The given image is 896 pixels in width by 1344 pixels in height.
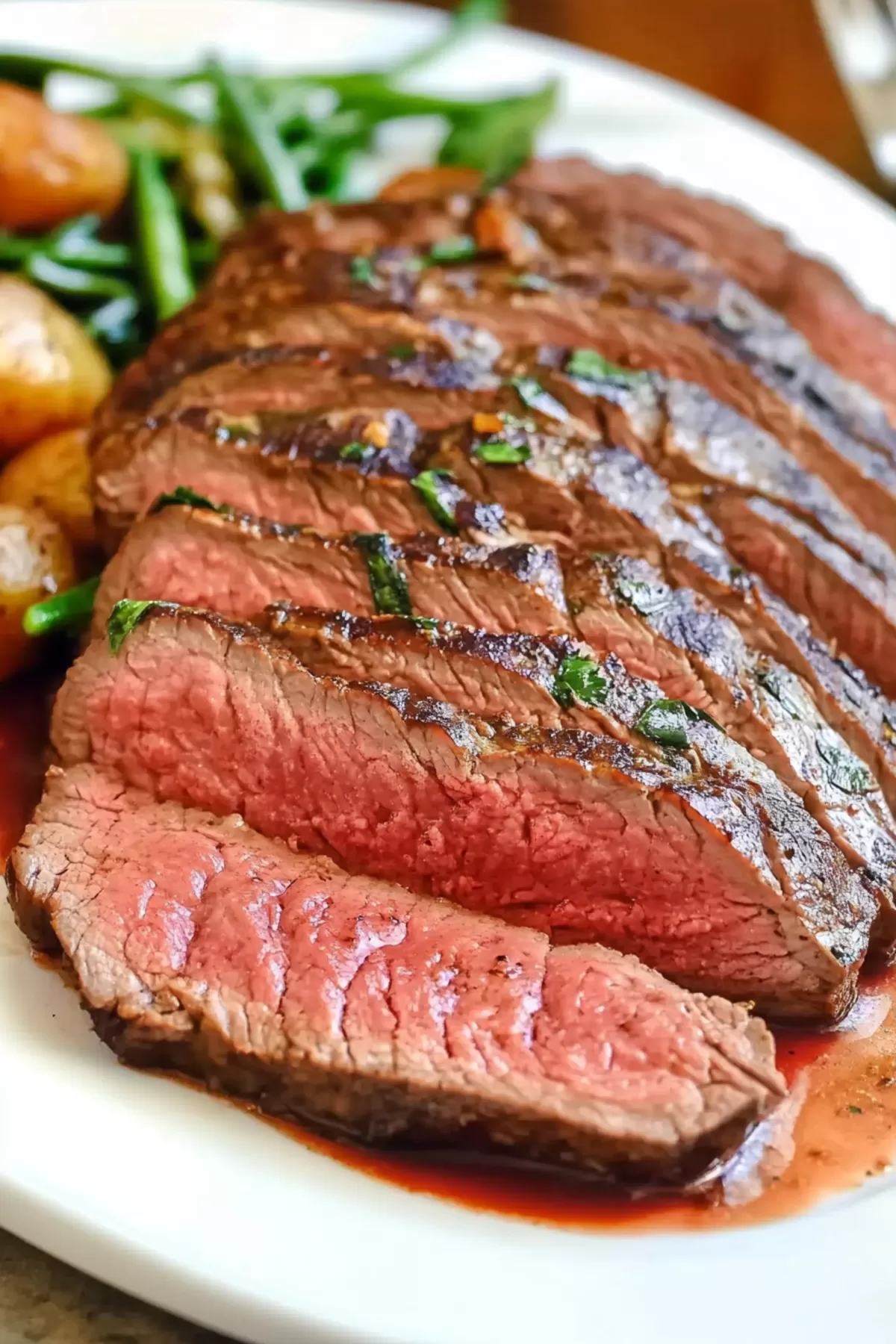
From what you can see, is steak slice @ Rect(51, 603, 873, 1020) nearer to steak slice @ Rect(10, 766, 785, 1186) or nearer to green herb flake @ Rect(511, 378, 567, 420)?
steak slice @ Rect(10, 766, 785, 1186)

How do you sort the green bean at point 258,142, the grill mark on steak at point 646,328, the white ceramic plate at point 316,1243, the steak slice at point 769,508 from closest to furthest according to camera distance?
the white ceramic plate at point 316,1243
the steak slice at point 769,508
the grill mark on steak at point 646,328
the green bean at point 258,142

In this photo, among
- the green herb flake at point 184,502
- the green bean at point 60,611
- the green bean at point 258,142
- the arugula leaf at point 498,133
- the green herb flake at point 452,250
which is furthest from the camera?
the arugula leaf at point 498,133

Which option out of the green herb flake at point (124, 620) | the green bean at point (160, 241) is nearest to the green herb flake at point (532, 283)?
the green bean at point (160, 241)

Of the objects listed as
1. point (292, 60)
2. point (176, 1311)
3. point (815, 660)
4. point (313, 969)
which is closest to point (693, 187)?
point (292, 60)

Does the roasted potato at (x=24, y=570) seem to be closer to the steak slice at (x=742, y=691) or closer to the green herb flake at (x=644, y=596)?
the steak slice at (x=742, y=691)

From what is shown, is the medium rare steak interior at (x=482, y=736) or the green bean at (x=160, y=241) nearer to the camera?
the medium rare steak interior at (x=482, y=736)

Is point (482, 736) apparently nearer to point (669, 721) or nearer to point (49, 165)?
point (669, 721)

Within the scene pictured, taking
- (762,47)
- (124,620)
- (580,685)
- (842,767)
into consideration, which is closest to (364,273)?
(124,620)

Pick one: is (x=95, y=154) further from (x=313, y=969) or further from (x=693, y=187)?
(x=313, y=969)
